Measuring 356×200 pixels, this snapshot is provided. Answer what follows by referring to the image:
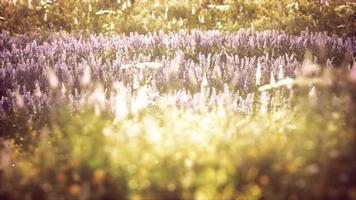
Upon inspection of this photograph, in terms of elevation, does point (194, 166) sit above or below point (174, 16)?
below

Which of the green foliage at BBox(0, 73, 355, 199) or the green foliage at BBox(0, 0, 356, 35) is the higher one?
the green foliage at BBox(0, 0, 356, 35)

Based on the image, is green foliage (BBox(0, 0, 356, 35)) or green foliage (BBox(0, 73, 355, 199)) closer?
green foliage (BBox(0, 73, 355, 199))

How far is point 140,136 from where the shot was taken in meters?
2.68

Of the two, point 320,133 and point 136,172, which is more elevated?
point 320,133

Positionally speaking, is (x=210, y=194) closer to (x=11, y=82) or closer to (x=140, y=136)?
A: (x=140, y=136)

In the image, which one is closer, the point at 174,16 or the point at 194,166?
the point at 194,166

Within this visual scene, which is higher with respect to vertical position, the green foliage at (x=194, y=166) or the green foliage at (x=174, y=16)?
the green foliage at (x=174, y=16)

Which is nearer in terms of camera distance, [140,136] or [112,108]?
[140,136]

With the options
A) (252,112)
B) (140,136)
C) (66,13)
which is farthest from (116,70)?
(66,13)

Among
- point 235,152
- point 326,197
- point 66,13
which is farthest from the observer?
point 66,13

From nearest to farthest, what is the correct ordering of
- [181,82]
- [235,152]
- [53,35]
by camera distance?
[235,152], [181,82], [53,35]

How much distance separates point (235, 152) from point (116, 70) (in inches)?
111

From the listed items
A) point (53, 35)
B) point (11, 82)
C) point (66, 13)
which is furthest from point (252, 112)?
point (66, 13)

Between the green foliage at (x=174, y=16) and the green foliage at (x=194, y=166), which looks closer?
the green foliage at (x=194, y=166)
